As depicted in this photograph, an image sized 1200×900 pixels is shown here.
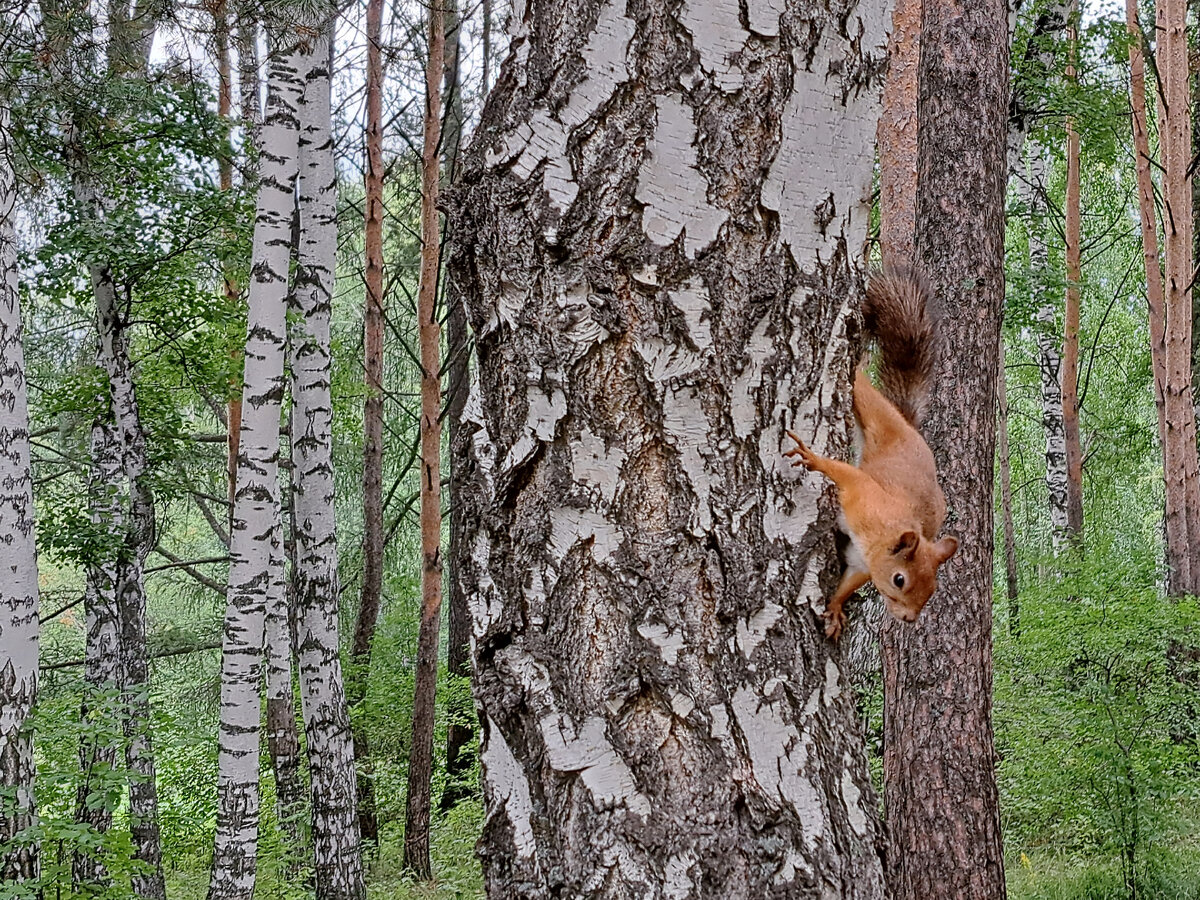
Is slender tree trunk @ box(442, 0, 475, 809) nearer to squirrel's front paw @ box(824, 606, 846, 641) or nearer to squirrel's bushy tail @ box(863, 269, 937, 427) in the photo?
squirrel's bushy tail @ box(863, 269, 937, 427)

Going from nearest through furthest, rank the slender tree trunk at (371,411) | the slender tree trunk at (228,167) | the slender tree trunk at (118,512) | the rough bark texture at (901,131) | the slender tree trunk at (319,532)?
the rough bark texture at (901,131)
the slender tree trunk at (228,167)
the slender tree trunk at (319,532)
the slender tree trunk at (118,512)
the slender tree trunk at (371,411)

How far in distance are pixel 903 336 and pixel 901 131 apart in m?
3.32

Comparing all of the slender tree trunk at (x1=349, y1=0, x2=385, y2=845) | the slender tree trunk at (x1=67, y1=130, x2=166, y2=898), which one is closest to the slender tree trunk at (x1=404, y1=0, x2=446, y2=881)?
the slender tree trunk at (x1=349, y1=0, x2=385, y2=845)

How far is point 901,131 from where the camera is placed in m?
4.94

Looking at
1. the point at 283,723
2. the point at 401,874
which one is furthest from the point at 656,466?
the point at 283,723

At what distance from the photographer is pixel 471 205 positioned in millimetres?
1353

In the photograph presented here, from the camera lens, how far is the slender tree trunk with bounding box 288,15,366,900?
828 centimetres

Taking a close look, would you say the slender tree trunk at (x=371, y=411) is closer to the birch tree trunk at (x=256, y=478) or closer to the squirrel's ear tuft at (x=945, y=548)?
the birch tree trunk at (x=256, y=478)

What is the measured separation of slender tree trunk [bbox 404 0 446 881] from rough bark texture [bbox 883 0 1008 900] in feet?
16.7

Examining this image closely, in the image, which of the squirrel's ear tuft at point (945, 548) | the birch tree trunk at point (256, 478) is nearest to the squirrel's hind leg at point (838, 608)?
the squirrel's ear tuft at point (945, 548)

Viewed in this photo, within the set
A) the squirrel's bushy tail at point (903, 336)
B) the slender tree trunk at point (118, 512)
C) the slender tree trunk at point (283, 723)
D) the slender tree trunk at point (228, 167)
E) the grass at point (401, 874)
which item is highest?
the slender tree trunk at point (228, 167)

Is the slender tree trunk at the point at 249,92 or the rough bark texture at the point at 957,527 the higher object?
the slender tree trunk at the point at 249,92

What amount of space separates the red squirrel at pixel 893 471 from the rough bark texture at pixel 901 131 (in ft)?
9.27

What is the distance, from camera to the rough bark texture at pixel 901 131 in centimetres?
484
